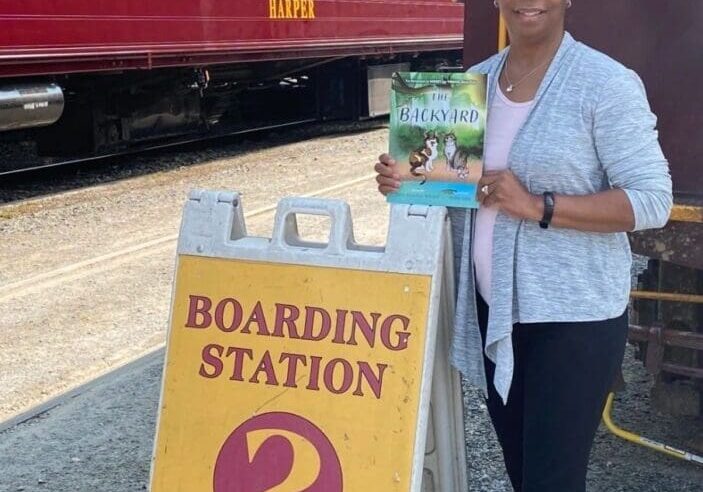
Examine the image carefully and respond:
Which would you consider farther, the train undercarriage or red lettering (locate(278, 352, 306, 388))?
the train undercarriage

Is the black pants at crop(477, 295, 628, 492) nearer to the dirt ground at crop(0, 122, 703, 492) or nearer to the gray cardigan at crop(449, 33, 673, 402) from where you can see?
the gray cardigan at crop(449, 33, 673, 402)

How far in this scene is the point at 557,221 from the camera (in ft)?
6.50

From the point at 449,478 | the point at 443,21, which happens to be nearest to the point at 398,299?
the point at 449,478

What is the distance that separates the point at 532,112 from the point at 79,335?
154 inches

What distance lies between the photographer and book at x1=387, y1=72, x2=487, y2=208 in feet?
6.82

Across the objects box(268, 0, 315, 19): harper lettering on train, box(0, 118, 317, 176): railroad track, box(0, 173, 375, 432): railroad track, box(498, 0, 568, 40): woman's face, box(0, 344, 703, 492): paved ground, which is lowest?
box(0, 118, 317, 176): railroad track

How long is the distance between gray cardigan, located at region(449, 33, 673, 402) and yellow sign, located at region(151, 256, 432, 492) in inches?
8.9

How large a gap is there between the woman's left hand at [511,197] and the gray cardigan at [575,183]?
45 mm

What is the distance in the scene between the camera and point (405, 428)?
222 cm

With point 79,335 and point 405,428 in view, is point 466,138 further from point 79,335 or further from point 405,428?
point 79,335

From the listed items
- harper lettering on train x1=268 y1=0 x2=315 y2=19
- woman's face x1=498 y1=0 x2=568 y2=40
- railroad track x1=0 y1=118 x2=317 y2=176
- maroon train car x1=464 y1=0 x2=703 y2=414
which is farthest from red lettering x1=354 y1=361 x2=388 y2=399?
harper lettering on train x1=268 y1=0 x2=315 y2=19

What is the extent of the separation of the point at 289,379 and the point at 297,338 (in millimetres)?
96

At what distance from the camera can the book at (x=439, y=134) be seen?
2.08 meters

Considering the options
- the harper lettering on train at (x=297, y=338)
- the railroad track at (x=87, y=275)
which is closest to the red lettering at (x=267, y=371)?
the harper lettering on train at (x=297, y=338)
